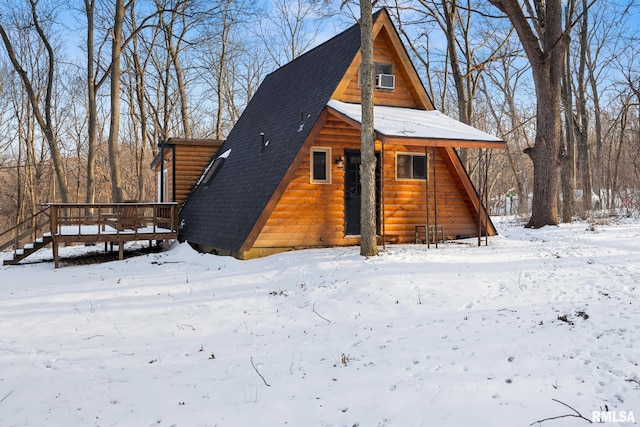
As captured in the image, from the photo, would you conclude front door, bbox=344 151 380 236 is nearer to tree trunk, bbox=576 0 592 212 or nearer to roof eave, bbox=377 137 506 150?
roof eave, bbox=377 137 506 150

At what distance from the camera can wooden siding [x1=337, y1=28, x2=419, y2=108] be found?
1184 centimetres

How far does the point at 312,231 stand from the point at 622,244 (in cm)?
666

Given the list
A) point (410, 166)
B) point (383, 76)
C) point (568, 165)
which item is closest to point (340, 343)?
point (410, 166)

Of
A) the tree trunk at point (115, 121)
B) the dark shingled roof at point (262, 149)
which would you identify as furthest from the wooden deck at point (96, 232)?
the tree trunk at point (115, 121)

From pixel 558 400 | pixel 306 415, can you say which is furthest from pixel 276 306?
pixel 558 400

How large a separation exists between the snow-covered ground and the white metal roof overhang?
7.88 ft

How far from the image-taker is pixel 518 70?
94.3ft

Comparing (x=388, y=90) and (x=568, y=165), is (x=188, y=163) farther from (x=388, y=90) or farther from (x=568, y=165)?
(x=568, y=165)

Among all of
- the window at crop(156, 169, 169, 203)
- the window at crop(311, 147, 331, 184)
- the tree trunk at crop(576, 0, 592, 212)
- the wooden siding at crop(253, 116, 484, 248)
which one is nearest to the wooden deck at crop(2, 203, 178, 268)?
the window at crop(156, 169, 169, 203)

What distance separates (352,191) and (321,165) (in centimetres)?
113

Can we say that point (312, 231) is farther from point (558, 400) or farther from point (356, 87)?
point (558, 400)

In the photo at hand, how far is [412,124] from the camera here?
35.0 ft

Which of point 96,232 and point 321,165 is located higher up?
point 321,165

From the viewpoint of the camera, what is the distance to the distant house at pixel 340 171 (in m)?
10.5
